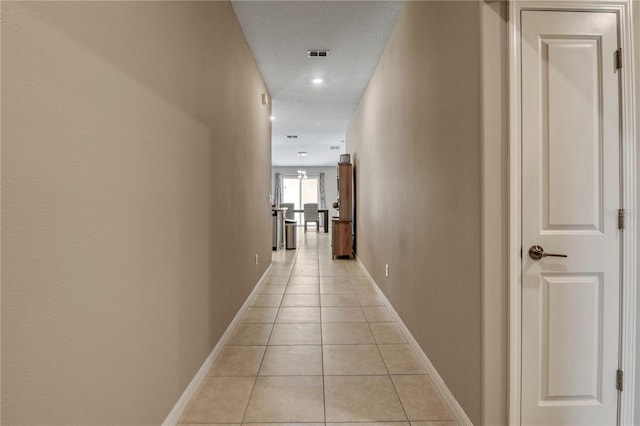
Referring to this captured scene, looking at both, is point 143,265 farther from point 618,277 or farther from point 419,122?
point 618,277

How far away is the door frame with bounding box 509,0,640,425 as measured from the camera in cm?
146

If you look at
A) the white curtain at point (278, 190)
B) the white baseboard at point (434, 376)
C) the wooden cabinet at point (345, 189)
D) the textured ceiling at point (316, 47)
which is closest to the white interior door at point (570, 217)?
the white baseboard at point (434, 376)

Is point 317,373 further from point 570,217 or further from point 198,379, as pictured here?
point 570,217

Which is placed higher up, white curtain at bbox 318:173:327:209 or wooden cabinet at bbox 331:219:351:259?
white curtain at bbox 318:173:327:209

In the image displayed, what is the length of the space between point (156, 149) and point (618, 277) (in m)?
2.19

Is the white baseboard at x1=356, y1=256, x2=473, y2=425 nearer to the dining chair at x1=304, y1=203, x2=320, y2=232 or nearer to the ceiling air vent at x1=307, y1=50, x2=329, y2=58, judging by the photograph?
the ceiling air vent at x1=307, y1=50, x2=329, y2=58

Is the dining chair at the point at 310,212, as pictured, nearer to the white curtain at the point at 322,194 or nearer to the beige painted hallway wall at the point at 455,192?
the white curtain at the point at 322,194

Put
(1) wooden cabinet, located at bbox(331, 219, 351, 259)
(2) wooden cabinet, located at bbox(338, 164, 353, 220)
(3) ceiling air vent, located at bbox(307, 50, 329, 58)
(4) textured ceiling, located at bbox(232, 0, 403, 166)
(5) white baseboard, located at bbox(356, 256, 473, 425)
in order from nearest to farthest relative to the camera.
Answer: (5) white baseboard, located at bbox(356, 256, 473, 425) < (4) textured ceiling, located at bbox(232, 0, 403, 166) < (3) ceiling air vent, located at bbox(307, 50, 329, 58) < (1) wooden cabinet, located at bbox(331, 219, 351, 259) < (2) wooden cabinet, located at bbox(338, 164, 353, 220)

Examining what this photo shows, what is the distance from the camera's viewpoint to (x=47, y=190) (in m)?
0.90

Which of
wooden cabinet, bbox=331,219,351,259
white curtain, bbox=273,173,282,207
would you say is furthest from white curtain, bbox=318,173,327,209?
wooden cabinet, bbox=331,219,351,259

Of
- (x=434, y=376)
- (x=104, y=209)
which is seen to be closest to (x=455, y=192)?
(x=434, y=376)

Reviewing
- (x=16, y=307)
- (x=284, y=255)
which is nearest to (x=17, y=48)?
(x=16, y=307)

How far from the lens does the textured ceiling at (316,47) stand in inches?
115

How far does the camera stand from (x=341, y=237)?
20.9 feet
